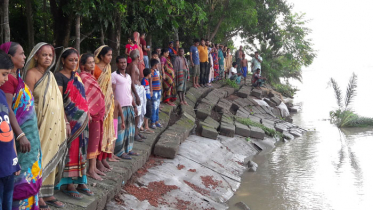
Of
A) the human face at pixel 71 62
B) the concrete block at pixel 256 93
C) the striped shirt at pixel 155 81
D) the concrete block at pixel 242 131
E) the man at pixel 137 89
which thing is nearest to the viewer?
the human face at pixel 71 62

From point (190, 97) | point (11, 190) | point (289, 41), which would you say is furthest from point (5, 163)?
point (289, 41)

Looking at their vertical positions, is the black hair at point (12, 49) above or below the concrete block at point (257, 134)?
above

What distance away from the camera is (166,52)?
9.89m

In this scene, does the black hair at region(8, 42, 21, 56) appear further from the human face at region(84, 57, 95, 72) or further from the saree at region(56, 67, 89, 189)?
the human face at region(84, 57, 95, 72)

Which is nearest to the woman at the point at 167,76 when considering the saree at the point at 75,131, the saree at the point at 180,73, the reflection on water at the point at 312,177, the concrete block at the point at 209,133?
the saree at the point at 180,73

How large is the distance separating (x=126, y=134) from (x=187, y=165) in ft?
5.45

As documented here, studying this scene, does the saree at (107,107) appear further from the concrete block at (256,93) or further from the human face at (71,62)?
the concrete block at (256,93)

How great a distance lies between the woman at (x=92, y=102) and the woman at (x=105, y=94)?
36 cm

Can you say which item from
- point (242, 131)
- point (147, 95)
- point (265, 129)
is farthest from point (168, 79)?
point (265, 129)

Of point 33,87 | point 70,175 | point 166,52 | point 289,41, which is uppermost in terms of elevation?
point 289,41

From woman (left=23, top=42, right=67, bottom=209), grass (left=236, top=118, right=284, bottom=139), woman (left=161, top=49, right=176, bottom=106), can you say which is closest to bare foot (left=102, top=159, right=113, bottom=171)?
woman (left=23, top=42, right=67, bottom=209)

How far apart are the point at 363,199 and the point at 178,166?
135 inches

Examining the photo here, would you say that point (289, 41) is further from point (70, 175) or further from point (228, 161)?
point (70, 175)

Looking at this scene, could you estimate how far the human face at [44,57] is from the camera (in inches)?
142
